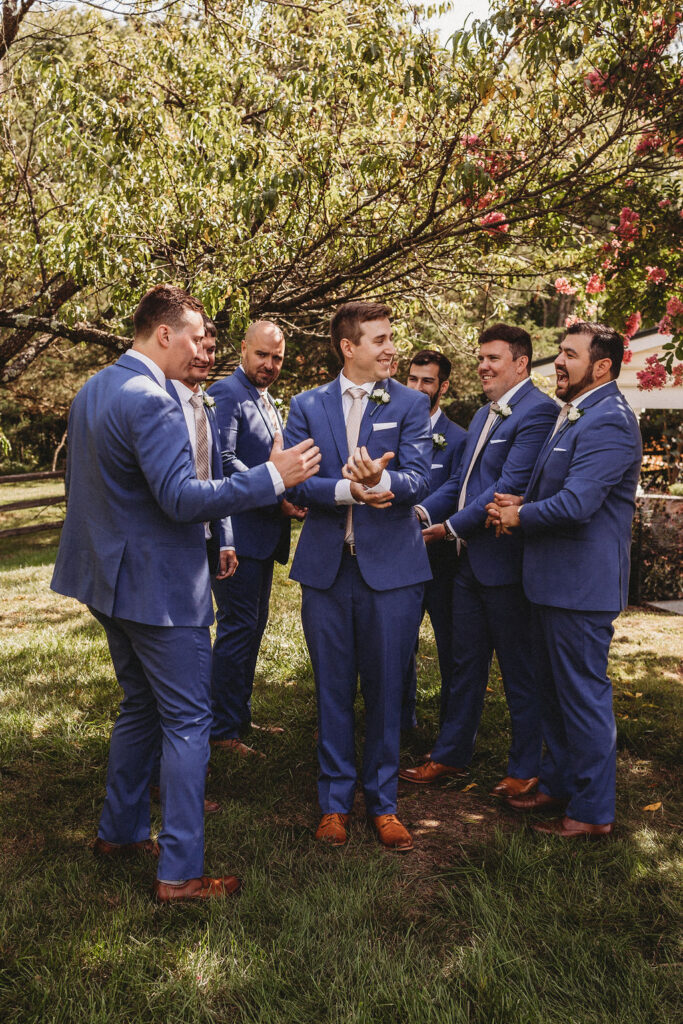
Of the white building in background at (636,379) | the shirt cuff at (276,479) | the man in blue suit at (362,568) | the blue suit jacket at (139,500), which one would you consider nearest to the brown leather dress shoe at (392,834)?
the man in blue suit at (362,568)

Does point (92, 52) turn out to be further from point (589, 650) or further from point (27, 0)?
point (589, 650)

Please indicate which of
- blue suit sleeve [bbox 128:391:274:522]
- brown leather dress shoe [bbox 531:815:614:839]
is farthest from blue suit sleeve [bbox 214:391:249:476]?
brown leather dress shoe [bbox 531:815:614:839]

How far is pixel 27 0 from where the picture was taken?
19.6 ft

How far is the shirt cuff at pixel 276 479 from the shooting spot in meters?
3.32

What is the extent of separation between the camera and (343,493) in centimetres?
377

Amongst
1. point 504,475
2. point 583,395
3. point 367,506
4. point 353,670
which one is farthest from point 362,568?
point 583,395

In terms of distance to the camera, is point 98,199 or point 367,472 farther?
point 98,199

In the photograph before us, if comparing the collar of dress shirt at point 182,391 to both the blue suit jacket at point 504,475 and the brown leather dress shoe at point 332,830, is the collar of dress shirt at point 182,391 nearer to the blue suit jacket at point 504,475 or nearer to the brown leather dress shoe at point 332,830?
the blue suit jacket at point 504,475

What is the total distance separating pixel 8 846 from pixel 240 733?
5.61 ft

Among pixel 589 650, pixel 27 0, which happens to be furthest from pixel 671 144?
pixel 27 0

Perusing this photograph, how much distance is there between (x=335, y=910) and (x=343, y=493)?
5.84 feet

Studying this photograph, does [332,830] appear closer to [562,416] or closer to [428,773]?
[428,773]

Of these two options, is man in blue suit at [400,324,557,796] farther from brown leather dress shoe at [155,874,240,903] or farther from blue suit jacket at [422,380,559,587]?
brown leather dress shoe at [155,874,240,903]

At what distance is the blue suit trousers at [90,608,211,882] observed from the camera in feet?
10.8
